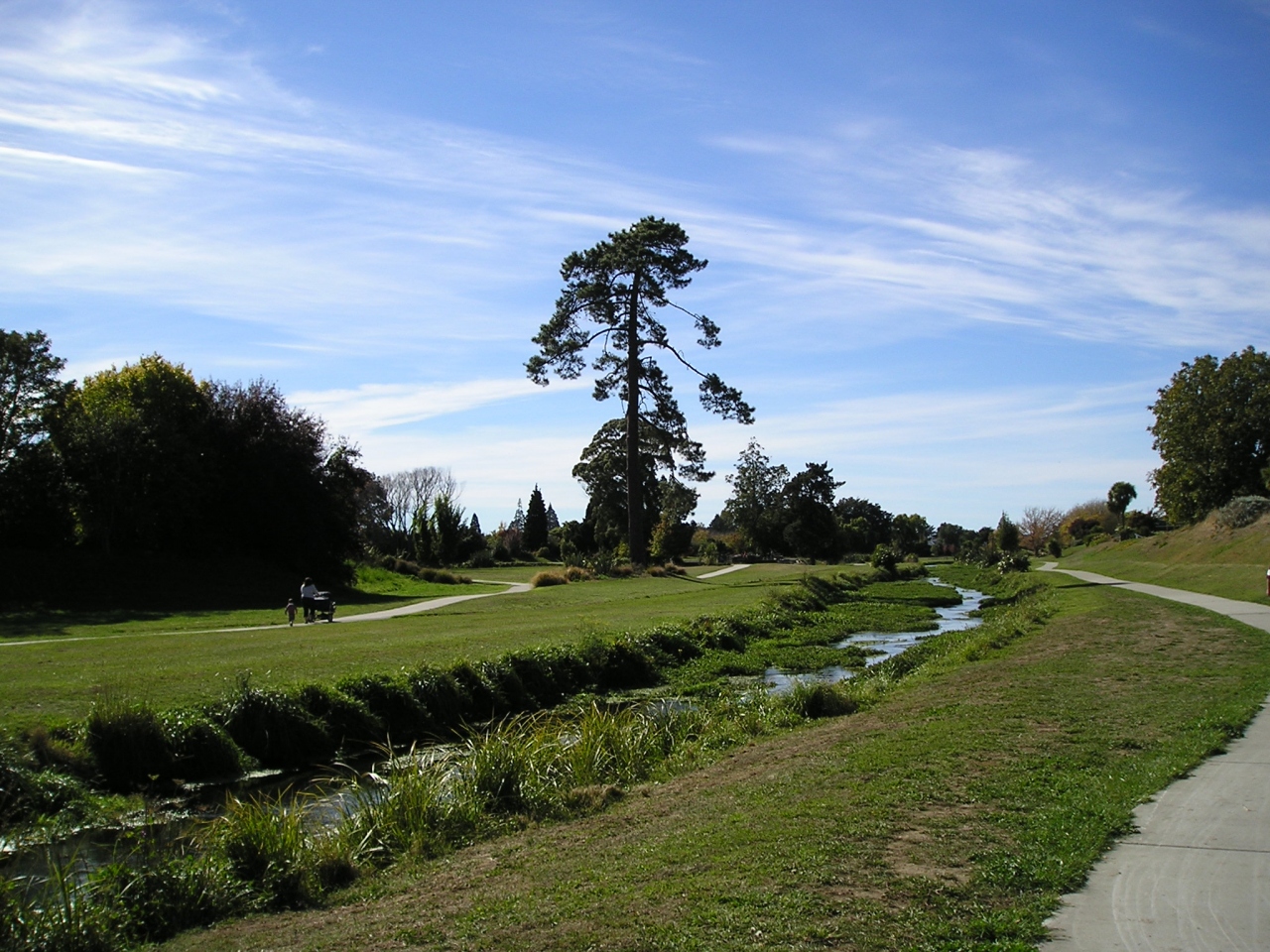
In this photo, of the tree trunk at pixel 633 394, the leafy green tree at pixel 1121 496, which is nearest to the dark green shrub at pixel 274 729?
the tree trunk at pixel 633 394

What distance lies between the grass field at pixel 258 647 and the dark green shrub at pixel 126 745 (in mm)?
615

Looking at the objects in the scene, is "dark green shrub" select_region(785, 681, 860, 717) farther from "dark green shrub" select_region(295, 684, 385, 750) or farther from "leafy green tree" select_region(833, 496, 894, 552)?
"leafy green tree" select_region(833, 496, 894, 552)

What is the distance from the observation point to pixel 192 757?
1354 cm

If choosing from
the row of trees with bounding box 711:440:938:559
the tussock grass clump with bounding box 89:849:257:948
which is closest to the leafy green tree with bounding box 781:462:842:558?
the row of trees with bounding box 711:440:938:559

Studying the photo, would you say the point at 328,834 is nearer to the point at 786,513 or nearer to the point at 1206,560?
the point at 1206,560

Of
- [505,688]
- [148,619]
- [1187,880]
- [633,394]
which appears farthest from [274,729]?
[633,394]

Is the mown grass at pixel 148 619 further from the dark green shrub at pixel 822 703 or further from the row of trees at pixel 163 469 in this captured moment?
the dark green shrub at pixel 822 703

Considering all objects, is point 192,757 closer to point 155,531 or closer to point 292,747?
point 292,747

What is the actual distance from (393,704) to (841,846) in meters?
11.6

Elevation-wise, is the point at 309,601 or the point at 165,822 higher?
the point at 309,601

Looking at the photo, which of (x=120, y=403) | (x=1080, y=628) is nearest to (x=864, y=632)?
(x=1080, y=628)

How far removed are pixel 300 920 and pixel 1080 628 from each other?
1934 cm

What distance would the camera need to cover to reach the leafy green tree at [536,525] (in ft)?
305

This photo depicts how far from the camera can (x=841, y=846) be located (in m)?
6.91
